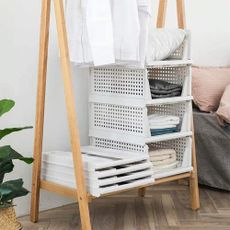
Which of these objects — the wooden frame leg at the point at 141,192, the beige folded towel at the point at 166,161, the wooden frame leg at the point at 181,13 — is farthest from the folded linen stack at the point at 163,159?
the wooden frame leg at the point at 181,13

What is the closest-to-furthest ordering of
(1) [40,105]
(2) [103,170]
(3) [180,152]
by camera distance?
(2) [103,170], (1) [40,105], (3) [180,152]

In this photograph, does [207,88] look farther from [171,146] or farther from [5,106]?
[5,106]

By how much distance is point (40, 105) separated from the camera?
2789mm

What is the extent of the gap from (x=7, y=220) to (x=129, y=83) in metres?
1.00

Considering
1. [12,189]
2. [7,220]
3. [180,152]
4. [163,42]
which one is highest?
[163,42]

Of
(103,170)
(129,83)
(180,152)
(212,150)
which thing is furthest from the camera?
(212,150)

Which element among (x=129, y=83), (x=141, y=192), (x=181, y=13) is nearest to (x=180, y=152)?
(x=141, y=192)

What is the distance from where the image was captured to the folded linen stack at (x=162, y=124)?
2.95 metres

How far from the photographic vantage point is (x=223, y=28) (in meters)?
4.26

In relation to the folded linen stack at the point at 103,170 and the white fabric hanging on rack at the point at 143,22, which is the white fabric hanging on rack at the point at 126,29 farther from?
the folded linen stack at the point at 103,170

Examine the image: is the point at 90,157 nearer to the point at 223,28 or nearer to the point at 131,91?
the point at 131,91

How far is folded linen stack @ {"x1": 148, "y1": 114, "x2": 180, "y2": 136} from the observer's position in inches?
116

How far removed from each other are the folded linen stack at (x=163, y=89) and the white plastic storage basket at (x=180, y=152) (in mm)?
284

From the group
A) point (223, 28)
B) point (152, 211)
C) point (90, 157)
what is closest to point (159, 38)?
point (90, 157)
